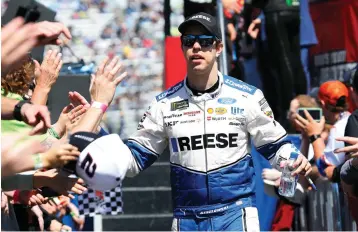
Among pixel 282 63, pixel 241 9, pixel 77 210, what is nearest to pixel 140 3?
pixel 241 9

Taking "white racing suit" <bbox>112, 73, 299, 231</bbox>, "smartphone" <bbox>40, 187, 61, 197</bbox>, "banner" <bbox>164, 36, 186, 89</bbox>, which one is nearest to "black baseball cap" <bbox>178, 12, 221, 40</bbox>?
"white racing suit" <bbox>112, 73, 299, 231</bbox>

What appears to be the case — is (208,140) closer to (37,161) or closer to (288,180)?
(288,180)

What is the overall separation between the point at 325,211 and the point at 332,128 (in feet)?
6.16

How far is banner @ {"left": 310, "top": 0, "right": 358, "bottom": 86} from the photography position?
570 inches

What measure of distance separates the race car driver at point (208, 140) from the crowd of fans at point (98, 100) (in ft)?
1.50

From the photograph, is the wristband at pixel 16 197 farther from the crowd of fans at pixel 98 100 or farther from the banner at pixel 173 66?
the banner at pixel 173 66

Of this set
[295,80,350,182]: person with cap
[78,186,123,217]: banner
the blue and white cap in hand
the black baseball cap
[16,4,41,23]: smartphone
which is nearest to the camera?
[16,4,41,23]: smartphone

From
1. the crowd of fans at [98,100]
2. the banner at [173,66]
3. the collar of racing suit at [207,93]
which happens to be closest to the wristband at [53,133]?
the crowd of fans at [98,100]

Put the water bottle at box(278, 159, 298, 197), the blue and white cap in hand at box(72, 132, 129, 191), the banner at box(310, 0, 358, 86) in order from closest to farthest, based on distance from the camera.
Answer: the blue and white cap in hand at box(72, 132, 129, 191) → the water bottle at box(278, 159, 298, 197) → the banner at box(310, 0, 358, 86)

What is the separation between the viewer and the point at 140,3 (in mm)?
21312

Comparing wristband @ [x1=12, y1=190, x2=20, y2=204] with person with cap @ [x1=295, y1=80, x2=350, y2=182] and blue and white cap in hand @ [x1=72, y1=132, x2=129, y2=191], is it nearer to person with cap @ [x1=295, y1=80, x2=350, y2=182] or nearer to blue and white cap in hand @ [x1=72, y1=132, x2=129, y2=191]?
blue and white cap in hand @ [x1=72, y1=132, x2=129, y2=191]

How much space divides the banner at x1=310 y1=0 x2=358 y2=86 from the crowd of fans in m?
0.32

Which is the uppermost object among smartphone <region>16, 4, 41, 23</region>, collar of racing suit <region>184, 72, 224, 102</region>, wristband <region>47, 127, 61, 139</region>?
smartphone <region>16, 4, 41, 23</region>

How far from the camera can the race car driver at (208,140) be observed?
8.31 meters
